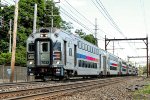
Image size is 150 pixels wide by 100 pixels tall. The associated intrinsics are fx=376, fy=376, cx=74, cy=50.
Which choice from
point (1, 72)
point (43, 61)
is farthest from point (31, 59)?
point (1, 72)

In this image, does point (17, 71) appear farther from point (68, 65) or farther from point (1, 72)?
point (68, 65)

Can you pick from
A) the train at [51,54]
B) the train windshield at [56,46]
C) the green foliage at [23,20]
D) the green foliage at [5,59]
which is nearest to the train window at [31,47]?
the train at [51,54]

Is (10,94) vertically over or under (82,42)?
under

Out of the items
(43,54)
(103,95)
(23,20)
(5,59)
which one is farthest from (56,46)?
(23,20)

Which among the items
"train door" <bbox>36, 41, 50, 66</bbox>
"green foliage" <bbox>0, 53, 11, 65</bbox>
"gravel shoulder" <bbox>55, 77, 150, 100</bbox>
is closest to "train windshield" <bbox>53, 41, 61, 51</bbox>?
"train door" <bbox>36, 41, 50, 66</bbox>

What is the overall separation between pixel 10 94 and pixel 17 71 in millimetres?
21742

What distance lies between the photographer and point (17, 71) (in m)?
37.0

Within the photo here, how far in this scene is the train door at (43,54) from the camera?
2662 cm

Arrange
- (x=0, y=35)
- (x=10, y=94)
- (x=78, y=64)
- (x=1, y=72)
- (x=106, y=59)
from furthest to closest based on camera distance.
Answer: (x=0, y=35) < (x=106, y=59) < (x=1, y=72) < (x=78, y=64) < (x=10, y=94)

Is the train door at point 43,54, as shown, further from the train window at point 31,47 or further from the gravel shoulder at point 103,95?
the gravel shoulder at point 103,95

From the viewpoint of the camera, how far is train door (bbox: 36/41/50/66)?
87.4 ft

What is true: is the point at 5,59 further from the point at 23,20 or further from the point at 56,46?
the point at 23,20

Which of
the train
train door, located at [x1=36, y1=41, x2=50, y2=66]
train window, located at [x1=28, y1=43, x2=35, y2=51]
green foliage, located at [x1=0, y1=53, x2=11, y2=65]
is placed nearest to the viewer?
the train

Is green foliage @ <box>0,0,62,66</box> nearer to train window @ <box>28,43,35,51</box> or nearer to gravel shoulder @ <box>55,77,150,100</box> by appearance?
train window @ <box>28,43,35,51</box>
